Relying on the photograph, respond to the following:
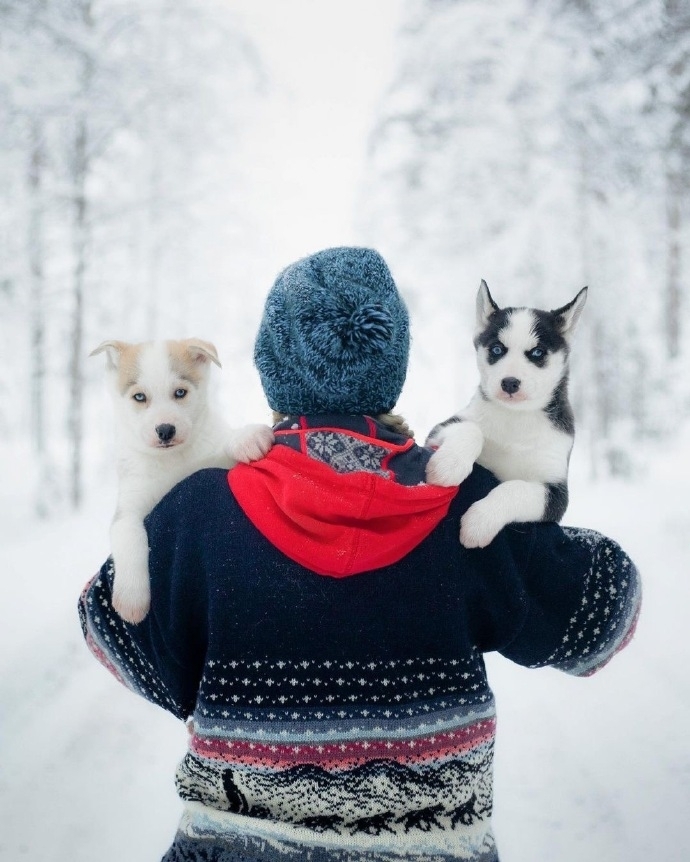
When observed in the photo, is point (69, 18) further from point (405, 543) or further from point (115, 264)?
point (405, 543)

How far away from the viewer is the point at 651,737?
261cm

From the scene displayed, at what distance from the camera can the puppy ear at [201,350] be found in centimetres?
177

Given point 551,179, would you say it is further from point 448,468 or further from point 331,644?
point 331,644

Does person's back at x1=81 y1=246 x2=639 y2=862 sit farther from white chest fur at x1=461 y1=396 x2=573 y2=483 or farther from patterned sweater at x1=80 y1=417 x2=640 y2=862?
white chest fur at x1=461 y1=396 x2=573 y2=483

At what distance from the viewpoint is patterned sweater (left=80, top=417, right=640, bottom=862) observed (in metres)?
1.04

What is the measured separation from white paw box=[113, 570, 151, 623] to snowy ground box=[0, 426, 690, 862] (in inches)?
58.1

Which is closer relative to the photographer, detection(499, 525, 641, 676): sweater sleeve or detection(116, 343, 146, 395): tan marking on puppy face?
detection(499, 525, 641, 676): sweater sleeve

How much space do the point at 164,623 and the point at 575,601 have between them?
80cm

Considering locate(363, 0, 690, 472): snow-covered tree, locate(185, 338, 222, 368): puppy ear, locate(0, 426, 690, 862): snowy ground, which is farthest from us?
locate(363, 0, 690, 472): snow-covered tree

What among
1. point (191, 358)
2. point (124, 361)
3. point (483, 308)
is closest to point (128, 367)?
point (124, 361)

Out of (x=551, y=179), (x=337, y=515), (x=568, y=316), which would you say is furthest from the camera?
(x=551, y=179)

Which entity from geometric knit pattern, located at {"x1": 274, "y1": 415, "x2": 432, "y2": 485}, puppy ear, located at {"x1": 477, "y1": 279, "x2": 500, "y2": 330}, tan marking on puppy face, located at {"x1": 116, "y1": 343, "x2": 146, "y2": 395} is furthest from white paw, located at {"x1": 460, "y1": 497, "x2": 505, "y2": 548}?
tan marking on puppy face, located at {"x1": 116, "y1": 343, "x2": 146, "y2": 395}

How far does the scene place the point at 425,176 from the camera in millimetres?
6754

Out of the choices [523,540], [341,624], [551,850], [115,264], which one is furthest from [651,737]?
[115,264]
